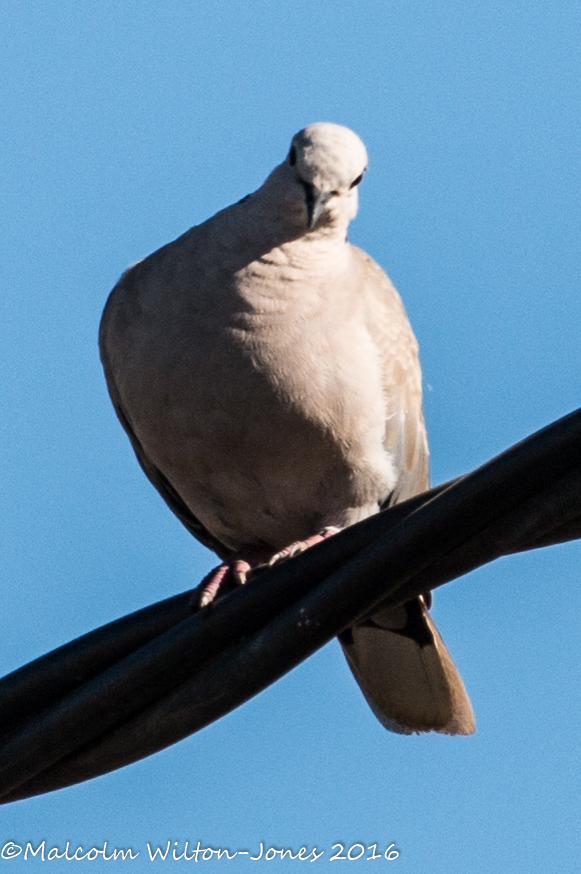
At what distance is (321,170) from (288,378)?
0.68 metres

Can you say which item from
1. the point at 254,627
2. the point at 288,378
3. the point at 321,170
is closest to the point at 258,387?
the point at 288,378

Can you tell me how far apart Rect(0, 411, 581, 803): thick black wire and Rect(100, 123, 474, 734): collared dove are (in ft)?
5.11

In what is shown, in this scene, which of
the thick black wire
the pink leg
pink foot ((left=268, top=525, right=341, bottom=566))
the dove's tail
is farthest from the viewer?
the dove's tail

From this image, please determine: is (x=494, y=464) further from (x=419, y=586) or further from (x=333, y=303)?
(x=333, y=303)

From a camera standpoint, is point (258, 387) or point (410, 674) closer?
point (258, 387)

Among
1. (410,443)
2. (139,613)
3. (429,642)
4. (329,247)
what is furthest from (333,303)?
(139,613)

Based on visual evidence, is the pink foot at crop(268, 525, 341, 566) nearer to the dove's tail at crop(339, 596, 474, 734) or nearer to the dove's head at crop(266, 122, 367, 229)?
the dove's tail at crop(339, 596, 474, 734)

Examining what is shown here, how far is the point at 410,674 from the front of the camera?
4.88 meters

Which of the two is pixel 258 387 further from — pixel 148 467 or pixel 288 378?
pixel 148 467

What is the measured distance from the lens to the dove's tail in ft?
15.7

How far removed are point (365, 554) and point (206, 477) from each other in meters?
2.23

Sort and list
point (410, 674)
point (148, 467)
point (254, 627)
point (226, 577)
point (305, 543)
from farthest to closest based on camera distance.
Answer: point (148, 467)
point (410, 674)
point (305, 543)
point (226, 577)
point (254, 627)

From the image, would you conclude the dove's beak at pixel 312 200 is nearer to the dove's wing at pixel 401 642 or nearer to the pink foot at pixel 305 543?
the dove's wing at pixel 401 642

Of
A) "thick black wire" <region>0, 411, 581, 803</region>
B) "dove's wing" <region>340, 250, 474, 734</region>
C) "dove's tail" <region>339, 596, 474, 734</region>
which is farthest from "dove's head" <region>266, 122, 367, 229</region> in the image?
"thick black wire" <region>0, 411, 581, 803</region>
